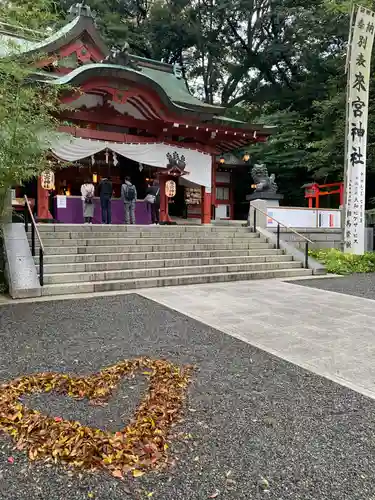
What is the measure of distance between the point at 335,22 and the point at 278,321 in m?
17.6

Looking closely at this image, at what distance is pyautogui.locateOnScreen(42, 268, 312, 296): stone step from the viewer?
6.65 m

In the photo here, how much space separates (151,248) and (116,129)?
5300 mm

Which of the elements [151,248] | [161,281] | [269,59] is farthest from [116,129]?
[269,59]

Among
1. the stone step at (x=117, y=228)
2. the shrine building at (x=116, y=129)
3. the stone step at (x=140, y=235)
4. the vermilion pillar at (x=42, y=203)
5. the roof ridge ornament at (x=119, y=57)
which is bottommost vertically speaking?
the stone step at (x=140, y=235)

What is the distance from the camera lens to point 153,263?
8156mm

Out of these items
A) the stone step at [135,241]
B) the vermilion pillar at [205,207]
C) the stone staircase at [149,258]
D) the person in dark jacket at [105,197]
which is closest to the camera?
the stone staircase at [149,258]

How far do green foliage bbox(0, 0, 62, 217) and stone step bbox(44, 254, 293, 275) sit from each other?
1812 mm

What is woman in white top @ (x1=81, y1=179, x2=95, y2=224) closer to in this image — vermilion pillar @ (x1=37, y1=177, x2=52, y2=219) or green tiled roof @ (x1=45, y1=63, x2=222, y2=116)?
vermilion pillar @ (x1=37, y1=177, x2=52, y2=219)

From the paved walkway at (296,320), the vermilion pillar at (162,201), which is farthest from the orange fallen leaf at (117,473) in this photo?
the vermilion pillar at (162,201)

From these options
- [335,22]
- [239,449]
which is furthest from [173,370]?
[335,22]

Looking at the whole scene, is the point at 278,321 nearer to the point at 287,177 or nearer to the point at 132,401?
the point at 132,401

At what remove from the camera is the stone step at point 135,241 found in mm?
8059

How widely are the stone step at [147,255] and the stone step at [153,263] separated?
0.51 feet

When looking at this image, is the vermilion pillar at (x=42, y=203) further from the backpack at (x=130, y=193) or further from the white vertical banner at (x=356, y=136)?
the white vertical banner at (x=356, y=136)
